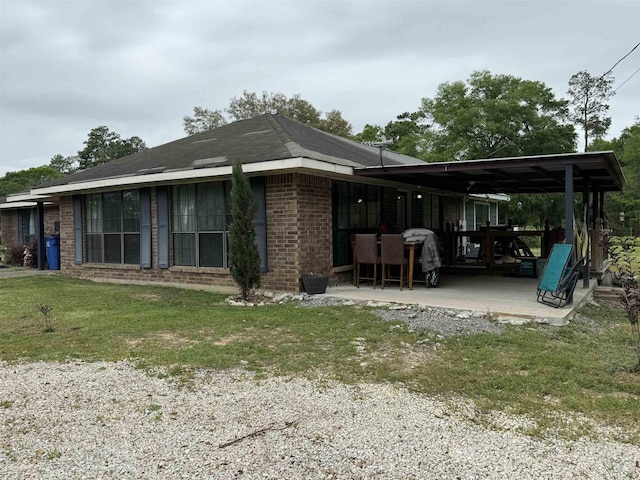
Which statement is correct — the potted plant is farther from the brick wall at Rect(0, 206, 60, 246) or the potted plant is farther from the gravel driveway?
the brick wall at Rect(0, 206, 60, 246)

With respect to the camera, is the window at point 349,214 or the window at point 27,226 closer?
the window at point 349,214

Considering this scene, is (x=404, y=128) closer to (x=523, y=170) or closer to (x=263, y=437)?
(x=523, y=170)

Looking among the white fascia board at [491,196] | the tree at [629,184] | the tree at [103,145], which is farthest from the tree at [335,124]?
the tree at [103,145]

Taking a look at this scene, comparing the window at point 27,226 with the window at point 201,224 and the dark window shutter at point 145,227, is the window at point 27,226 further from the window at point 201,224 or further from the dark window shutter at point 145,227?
the window at point 201,224

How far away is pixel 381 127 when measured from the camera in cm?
3894

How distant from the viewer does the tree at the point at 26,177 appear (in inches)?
1703

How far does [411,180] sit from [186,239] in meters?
5.17

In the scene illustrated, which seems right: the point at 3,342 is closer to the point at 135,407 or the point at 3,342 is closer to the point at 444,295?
the point at 135,407

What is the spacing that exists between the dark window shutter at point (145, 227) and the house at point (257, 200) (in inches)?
0.8

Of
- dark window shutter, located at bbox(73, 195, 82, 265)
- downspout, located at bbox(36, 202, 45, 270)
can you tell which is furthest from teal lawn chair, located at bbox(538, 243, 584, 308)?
downspout, located at bbox(36, 202, 45, 270)

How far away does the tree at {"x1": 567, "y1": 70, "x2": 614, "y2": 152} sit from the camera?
1220 inches

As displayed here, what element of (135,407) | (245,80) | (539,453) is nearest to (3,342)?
(135,407)

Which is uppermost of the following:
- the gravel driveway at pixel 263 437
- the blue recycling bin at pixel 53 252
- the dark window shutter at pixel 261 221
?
the dark window shutter at pixel 261 221

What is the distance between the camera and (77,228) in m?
11.6
